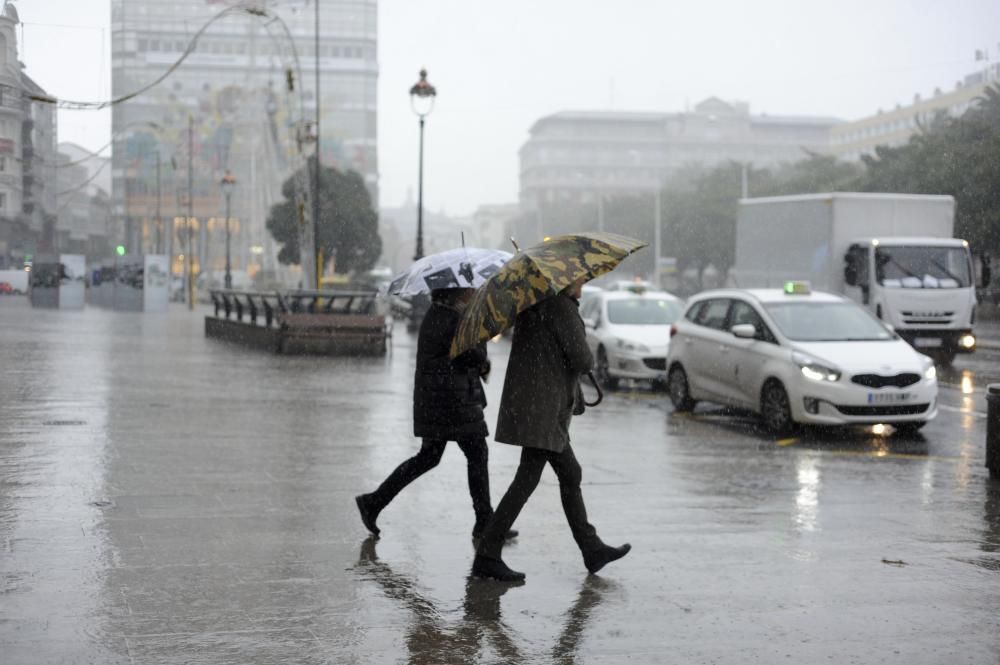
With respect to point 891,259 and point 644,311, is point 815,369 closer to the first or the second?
point 644,311

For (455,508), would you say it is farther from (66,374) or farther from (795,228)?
(795,228)

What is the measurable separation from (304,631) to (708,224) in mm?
79073

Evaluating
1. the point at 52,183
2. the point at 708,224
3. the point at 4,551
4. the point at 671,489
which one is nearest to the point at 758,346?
the point at 671,489

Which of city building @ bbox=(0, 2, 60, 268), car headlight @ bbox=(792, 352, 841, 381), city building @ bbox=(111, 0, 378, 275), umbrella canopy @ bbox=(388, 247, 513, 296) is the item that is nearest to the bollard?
car headlight @ bbox=(792, 352, 841, 381)

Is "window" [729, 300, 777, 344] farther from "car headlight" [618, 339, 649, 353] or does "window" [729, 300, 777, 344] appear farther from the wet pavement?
"car headlight" [618, 339, 649, 353]

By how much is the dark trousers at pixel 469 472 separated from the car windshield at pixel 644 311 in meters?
13.0

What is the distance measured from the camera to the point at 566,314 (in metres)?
6.57

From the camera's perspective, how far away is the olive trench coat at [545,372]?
6.57 meters

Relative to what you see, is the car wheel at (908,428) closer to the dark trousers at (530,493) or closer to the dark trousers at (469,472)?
the dark trousers at (469,472)

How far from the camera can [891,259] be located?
83.0 ft

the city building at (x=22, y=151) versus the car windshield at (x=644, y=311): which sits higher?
the city building at (x=22, y=151)

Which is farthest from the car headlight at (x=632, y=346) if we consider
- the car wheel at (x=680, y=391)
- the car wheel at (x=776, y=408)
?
the car wheel at (x=776, y=408)

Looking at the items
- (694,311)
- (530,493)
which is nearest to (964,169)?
(694,311)

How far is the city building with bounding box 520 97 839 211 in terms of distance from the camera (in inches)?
6727
